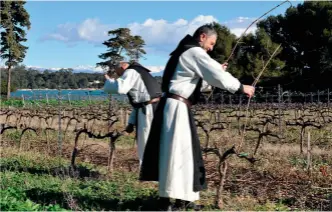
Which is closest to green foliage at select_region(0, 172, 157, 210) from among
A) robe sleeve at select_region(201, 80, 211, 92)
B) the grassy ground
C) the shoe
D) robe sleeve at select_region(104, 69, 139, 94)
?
the grassy ground

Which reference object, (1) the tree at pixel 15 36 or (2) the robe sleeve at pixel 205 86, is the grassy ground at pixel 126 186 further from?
(1) the tree at pixel 15 36

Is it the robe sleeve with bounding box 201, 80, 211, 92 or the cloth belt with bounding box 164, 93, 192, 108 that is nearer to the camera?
the cloth belt with bounding box 164, 93, 192, 108

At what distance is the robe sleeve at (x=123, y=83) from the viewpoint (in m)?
5.03

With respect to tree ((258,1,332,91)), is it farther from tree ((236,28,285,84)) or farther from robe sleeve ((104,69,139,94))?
robe sleeve ((104,69,139,94))

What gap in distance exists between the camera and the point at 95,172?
660cm

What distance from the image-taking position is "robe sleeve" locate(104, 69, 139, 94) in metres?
5.03

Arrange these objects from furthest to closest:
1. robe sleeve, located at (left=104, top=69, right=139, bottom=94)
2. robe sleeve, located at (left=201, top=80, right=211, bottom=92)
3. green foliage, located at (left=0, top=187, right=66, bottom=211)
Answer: robe sleeve, located at (left=104, top=69, right=139, bottom=94) → robe sleeve, located at (left=201, top=80, right=211, bottom=92) → green foliage, located at (left=0, top=187, right=66, bottom=211)

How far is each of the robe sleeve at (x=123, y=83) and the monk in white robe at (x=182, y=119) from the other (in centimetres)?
75

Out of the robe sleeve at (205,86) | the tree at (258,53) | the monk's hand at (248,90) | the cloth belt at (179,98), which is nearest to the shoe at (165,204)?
the cloth belt at (179,98)

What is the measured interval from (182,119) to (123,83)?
3.58ft

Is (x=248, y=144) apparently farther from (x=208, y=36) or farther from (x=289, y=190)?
(x=208, y=36)

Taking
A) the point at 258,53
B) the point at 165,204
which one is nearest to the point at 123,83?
the point at 165,204

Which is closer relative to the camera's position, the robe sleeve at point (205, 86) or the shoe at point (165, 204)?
the shoe at point (165, 204)

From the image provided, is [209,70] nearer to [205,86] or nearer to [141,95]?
[205,86]
